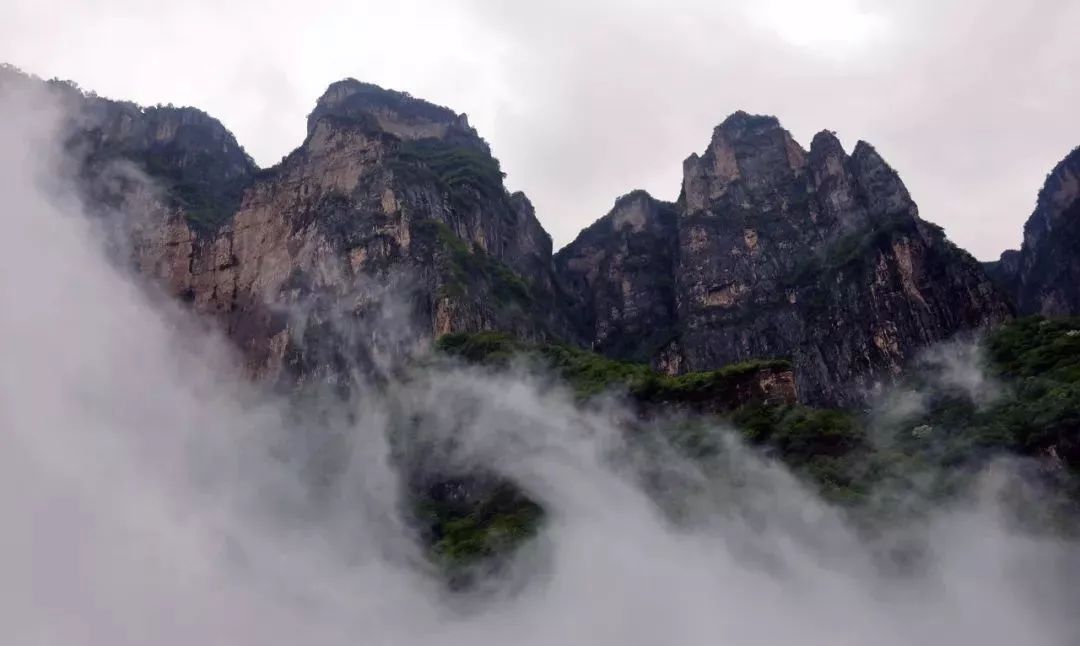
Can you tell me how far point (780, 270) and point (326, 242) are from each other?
56.7 m

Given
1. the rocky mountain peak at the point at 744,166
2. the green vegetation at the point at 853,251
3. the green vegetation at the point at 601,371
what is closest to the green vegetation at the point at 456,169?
the rocky mountain peak at the point at 744,166

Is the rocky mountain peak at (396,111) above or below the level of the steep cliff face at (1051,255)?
above

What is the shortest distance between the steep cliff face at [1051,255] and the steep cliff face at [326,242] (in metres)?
63.3

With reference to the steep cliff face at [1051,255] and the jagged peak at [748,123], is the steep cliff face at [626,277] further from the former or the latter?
the steep cliff face at [1051,255]

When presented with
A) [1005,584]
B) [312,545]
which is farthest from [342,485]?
[1005,584]

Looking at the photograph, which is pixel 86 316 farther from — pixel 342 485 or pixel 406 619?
pixel 406 619

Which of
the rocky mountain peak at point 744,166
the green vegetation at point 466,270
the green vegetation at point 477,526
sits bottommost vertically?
the green vegetation at point 477,526

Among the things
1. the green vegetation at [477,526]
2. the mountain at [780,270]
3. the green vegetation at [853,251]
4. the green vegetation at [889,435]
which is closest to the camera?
the green vegetation at [889,435]

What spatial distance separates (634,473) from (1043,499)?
24965 millimetres

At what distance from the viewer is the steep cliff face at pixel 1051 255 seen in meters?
110

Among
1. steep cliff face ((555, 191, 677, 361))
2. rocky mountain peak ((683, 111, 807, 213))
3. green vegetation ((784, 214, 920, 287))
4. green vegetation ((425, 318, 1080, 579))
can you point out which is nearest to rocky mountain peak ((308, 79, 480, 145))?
steep cliff face ((555, 191, 677, 361))

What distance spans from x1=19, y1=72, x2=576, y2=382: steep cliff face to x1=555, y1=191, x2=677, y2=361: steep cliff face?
21.0 feet

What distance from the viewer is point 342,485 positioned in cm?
7100

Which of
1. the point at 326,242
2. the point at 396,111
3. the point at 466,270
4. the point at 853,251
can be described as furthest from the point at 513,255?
the point at 396,111
